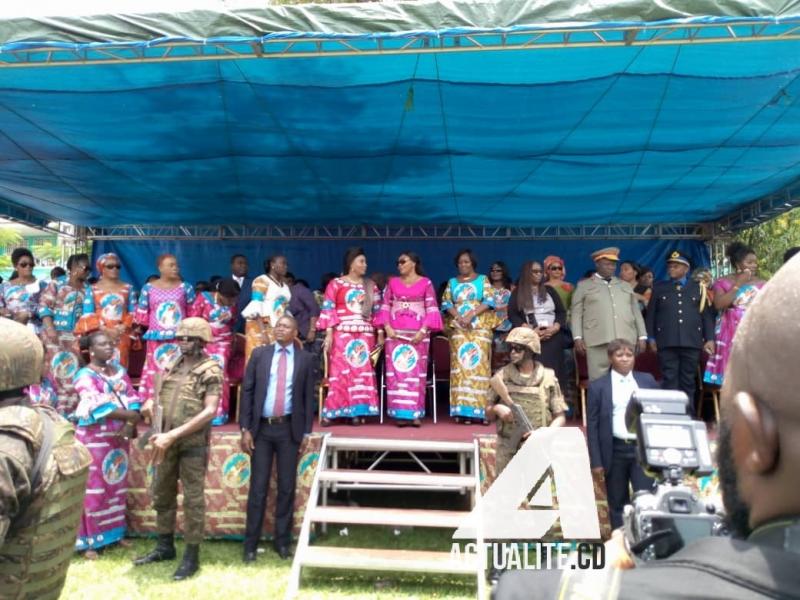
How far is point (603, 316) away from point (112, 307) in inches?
183

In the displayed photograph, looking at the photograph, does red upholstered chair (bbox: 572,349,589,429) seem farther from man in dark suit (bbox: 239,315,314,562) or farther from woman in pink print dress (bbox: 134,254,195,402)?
woman in pink print dress (bbox: 134,254,195,402)

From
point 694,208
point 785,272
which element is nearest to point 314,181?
point 694,208

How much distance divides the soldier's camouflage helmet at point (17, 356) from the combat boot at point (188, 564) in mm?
2693

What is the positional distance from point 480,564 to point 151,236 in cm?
780

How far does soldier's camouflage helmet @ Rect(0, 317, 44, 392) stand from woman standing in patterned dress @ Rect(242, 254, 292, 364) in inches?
154

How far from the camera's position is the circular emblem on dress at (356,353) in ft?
18.0

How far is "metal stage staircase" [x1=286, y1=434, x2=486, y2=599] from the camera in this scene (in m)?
3.83

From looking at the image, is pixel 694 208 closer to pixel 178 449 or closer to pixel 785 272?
pixel 178 449

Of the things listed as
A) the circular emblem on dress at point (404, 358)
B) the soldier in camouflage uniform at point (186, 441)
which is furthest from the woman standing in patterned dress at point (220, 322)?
the circular emblem on dress at point (404, 358)

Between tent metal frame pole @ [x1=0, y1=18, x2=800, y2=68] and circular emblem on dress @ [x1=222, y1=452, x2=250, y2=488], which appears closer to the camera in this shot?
tent metal frame pole @ [x1=0, y1=18, x2=800, y2=68]

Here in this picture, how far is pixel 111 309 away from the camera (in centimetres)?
594

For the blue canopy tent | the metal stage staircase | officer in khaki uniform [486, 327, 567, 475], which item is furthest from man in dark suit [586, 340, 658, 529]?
the blue canopy tent

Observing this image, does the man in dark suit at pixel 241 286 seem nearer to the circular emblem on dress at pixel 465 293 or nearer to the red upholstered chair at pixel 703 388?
the circular emblem on dress at pixel 465 293

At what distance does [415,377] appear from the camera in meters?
5.54
